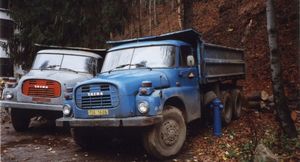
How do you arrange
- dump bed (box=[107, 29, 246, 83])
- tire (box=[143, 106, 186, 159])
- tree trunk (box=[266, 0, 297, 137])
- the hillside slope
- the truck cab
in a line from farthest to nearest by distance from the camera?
the hillside slope → the truck cab → dump bed (box=[107, 29, 246, 83]) → tree trunk (box=[266, 0, 297, 137]) → tire (box=[143, 106, 186, 159])

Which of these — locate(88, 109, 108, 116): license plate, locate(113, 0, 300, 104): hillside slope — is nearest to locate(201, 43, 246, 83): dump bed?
locate(113, 0, 300, 104): hillside slope

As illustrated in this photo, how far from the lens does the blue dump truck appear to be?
6938mm

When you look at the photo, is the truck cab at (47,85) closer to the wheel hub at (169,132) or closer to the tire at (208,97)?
the wheel hub at (169,132)

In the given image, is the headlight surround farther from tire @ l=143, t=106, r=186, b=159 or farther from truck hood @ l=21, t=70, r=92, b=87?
tire @ l=143, t=106, r=186, b=159

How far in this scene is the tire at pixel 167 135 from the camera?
22.7 ft

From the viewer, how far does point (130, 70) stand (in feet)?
26.3

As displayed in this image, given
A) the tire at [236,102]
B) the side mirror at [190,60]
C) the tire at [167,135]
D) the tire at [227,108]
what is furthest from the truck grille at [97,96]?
the tire at [236,102]

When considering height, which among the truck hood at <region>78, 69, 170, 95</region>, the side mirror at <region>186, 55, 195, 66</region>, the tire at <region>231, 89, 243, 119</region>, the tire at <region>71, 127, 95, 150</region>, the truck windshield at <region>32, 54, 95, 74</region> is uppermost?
the truck windshield at <region>32, 54, 95, 74</region>

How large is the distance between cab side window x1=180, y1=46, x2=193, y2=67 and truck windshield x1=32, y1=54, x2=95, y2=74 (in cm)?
354

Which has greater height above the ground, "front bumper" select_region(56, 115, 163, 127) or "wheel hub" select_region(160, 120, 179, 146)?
"front bumper" select_region(56, 115, 163, 127)

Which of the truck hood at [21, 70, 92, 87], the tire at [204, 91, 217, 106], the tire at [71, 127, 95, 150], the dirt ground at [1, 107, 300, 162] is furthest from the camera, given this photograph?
the truck hood at [21, 70, 92, 87]

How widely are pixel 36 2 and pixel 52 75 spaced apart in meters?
13.5

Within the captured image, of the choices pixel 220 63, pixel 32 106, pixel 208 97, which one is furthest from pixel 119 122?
pixel 220 63

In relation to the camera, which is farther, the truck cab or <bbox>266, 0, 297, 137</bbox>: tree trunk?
the truck cab
